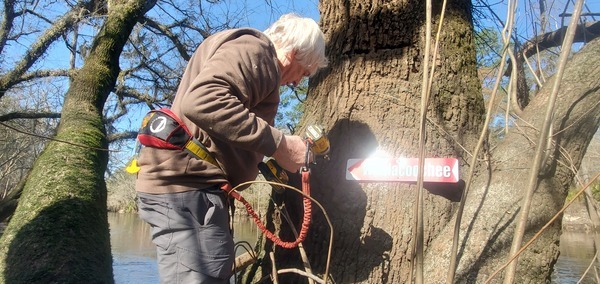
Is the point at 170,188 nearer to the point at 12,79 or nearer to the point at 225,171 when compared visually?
the point at 225,171

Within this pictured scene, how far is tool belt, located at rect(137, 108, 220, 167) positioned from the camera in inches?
66.6

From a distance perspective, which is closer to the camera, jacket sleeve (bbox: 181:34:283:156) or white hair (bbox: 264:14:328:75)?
jacket sleeve (bbox: 181:34:283:156)

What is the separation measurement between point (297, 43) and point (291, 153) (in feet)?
1.30

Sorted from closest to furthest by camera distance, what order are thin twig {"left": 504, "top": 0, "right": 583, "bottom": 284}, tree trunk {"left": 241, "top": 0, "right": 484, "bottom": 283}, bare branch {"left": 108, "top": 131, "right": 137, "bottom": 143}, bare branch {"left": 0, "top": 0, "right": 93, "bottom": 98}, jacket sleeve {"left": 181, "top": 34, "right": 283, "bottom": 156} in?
thin twig {"left": 504, "top": 0, "right": 583, "bottom": 284}
jacket sleeve {"left": 181, "top": 34, "right": 283, "bottom": 156}
tree trunk {"left": 241, "top": 0, "right": 484, "bottom": 283}
bare branch {"left": 0, "top": 0, "right": 93, "bottom": 98}
bare branch {"left": 108, "top": 131, "right": 137, "bottom": 143}

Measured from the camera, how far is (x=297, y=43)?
5.96 feet

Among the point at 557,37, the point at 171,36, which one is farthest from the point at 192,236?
the point at 171,36

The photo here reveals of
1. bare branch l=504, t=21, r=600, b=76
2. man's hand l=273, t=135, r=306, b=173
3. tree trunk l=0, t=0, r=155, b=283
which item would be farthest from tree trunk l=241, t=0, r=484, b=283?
tree trunk l=0, t=0, r=155, b=283

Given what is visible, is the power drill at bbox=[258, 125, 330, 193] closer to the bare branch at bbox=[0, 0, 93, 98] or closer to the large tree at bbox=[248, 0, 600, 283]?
the large tree at bbox=[248, 0, 600, 283]

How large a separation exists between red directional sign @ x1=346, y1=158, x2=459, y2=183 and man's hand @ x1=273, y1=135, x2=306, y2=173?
0.98ft

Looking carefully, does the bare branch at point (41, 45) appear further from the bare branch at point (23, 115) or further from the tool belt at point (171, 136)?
the tool belt at point (171, 136)

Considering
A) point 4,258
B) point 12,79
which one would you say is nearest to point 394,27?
point 4,258

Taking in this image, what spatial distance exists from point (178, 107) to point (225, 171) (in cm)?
28

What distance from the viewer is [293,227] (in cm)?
201

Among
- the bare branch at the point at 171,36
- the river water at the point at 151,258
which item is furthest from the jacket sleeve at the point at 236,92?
the bare branch at the point at 171,36
